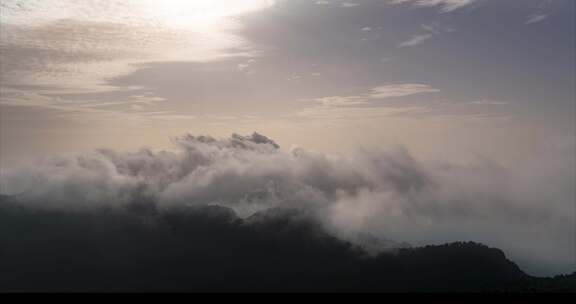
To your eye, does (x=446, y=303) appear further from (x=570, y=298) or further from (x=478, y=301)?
(x=570, y=298)

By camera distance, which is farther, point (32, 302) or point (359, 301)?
point (359, 301)

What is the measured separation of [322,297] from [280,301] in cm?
60

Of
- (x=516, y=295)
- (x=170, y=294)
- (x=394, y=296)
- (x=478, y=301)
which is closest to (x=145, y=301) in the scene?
(x=170, y=294)

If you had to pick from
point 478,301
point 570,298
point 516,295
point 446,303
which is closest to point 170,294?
point 446,303

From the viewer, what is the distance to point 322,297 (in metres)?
5.90

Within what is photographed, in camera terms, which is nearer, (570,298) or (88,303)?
(88,303)

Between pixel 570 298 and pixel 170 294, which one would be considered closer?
pixel 170 294

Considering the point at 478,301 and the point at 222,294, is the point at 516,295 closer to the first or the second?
the point at 478,301

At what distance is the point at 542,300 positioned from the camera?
6008 millimetres

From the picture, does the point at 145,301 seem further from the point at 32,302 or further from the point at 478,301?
the point at 478,301

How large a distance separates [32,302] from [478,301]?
525 centimetres

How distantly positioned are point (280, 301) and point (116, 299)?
1.89 m

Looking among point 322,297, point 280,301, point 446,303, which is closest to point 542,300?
point 446,303

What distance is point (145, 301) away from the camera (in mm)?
5547
